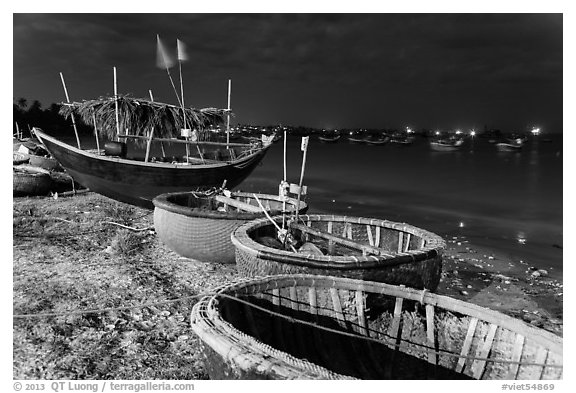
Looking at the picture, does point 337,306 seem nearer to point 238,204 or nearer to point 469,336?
point 469,336

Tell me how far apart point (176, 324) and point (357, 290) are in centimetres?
262

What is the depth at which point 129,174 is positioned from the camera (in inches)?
468

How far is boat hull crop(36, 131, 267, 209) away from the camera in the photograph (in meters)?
11.8

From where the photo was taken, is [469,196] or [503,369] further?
[469,196]

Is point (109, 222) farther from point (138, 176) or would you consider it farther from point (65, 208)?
point (65, 208)

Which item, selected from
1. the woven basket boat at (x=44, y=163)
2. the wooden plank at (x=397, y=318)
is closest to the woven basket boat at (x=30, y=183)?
the woven basket boat at (x=44, y=163)

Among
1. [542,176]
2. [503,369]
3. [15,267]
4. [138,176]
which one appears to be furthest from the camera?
[542,176]

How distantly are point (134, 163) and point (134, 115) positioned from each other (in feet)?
8.47

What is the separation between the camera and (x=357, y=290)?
450 centimetres

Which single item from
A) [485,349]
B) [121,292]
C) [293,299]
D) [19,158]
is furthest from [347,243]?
[19,158]

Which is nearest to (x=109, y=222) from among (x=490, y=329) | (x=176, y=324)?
(x=176, y=324)

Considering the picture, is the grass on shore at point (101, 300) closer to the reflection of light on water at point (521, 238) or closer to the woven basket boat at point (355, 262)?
the woven basket boat at point (355, 262)

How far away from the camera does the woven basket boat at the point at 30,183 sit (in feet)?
49.0

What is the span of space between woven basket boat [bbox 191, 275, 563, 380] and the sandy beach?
807 mm
